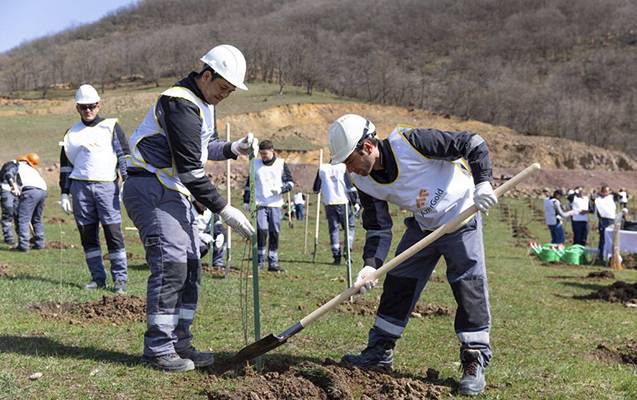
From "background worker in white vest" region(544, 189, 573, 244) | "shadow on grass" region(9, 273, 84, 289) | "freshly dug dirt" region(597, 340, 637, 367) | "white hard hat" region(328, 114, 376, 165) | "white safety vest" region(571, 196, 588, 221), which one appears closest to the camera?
"white hard hat" region(328, 114, 376, 165)

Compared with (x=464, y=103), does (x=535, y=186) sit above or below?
below

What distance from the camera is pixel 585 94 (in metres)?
113

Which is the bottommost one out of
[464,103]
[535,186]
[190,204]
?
[535,186]

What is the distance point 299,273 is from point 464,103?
94.9 meters

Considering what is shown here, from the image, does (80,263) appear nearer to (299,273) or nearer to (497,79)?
(299,273)

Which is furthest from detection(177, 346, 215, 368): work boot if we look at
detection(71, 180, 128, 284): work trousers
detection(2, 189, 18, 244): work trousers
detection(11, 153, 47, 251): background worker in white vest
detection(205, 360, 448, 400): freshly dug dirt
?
detection(2, 189, 18, 244): work trousers

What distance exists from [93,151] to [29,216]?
21.7 ft

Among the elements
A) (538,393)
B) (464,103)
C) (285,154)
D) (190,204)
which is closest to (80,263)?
(190,204)

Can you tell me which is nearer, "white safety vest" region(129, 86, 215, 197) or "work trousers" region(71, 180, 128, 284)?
"white safety vest" region(129, 86, 215, 197)

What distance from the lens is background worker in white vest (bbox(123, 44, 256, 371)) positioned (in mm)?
5094

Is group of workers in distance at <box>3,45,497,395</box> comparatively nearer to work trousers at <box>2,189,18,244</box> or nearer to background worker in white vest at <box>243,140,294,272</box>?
background worker in white vest at <box>243,140,294,272</box>

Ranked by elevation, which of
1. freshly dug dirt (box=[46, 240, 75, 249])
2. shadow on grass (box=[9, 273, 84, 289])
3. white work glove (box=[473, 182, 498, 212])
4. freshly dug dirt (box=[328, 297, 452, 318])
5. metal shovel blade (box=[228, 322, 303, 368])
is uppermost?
white work glove (box=[473, 182, 498, 212])

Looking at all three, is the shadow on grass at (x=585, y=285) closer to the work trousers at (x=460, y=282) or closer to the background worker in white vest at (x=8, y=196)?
the work trousers at (x=460, y=282)

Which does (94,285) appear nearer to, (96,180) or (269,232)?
(96,180)
